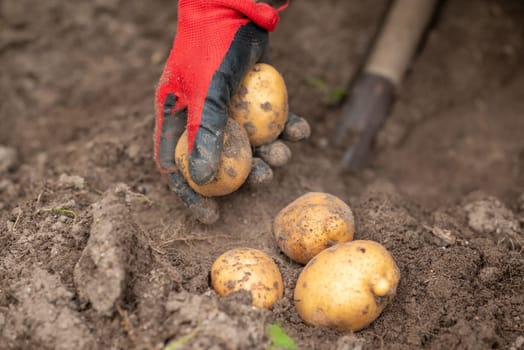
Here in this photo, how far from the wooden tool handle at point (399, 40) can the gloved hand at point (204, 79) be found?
1.48 meters

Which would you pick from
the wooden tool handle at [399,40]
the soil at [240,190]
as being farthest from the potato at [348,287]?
the wooden tool handle at [399,40]

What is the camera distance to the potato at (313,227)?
2.44m

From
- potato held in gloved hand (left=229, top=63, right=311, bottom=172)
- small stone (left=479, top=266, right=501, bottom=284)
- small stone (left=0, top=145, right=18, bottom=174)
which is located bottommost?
small stone (left=0, top=145, right=18, bottom=174)

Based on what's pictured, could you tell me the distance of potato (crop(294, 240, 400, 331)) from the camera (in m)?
2.15

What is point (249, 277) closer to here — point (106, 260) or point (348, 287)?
point (348, 287)

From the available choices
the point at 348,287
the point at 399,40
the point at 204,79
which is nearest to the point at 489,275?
the point at 348,287

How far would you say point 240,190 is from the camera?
2994 mm

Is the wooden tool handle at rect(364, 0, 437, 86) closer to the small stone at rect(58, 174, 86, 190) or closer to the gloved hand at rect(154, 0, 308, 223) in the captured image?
the gloved hand at rect(154, 0, 308, 223)

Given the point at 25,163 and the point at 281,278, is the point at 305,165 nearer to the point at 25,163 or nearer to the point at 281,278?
the point at 281,278

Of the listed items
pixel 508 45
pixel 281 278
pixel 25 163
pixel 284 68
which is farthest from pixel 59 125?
pixel 508 45

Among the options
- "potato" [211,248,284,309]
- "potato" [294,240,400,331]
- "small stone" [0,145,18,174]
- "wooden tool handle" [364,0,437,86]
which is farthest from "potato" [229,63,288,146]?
"small stone" [0,145,18,174]

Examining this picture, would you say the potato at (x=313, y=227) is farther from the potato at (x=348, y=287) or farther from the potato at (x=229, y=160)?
the potato at (x=229, y=160)

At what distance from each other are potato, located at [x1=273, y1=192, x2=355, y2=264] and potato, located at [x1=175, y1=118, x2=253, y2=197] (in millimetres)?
319

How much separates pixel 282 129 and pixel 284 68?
1.28 m
